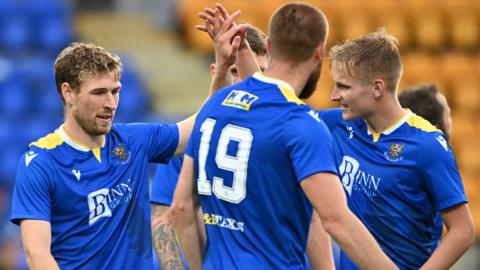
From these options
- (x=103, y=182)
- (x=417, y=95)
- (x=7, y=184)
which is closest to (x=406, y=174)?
(x=417, y=95)

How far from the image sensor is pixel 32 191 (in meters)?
5.57

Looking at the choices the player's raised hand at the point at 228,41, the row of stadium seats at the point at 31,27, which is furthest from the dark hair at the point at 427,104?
the row of stadium seats at the point at 31,27

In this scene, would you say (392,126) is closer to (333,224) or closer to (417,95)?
(417,95)

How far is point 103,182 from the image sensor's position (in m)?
5.80

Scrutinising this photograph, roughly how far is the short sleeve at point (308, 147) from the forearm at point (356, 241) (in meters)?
0.25

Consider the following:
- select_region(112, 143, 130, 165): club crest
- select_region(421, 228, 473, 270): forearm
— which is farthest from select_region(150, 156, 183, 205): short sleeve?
select_region(421, 228, 473, 270): forearm

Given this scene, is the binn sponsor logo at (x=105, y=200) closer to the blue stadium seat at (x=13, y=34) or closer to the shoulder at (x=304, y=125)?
the shoulder at (x=304, y=125)

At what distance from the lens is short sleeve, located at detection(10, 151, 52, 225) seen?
554 centimetres

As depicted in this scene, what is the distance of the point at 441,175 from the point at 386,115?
1.60ft

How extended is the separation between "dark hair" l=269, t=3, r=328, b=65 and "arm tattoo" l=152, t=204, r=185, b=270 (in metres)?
1.50

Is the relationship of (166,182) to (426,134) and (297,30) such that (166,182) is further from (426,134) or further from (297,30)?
(297,30)

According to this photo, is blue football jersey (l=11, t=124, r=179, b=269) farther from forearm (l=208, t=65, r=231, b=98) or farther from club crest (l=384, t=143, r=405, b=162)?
club crest (l=384, t=143, r=405, b=162)

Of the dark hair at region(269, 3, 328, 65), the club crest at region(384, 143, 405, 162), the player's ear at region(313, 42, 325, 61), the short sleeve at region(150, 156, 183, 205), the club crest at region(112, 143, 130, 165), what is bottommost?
the short sleeve at region(150, 156, 183, 205)

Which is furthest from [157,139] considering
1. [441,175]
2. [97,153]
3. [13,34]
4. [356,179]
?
[13,34]
